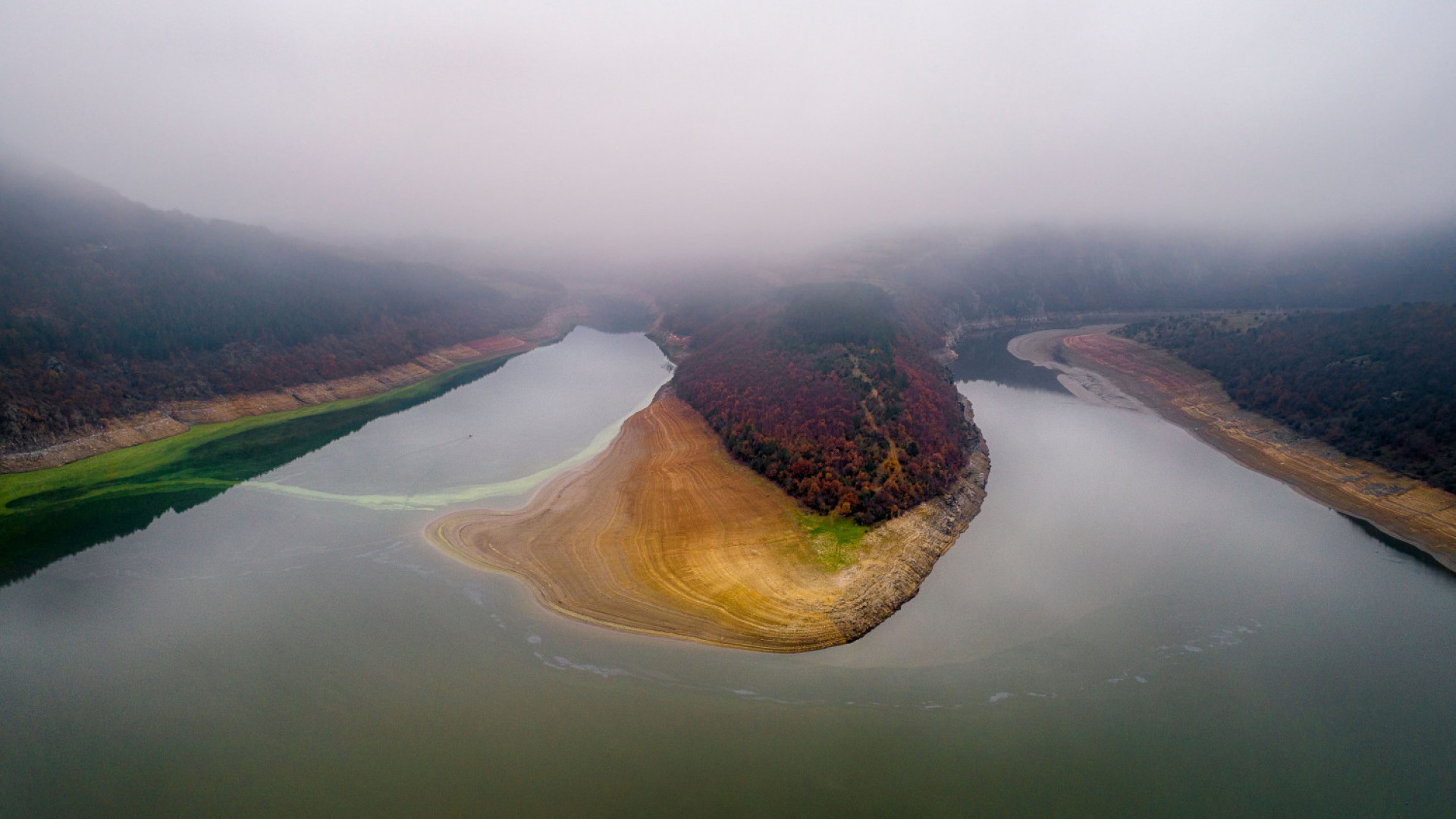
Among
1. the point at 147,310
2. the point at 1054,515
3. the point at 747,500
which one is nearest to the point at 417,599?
the point at 747,500

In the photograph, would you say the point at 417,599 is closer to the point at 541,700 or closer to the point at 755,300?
the point at 541,700

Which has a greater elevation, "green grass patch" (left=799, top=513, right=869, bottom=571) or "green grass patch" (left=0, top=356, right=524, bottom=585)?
"green grass patch" (left=0, top=356, right=524, bottom=585)

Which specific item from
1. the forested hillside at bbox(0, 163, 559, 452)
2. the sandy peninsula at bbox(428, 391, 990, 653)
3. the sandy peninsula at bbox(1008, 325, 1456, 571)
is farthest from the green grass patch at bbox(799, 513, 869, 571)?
the forested hillside at bbox(0, 163, 559, 452)

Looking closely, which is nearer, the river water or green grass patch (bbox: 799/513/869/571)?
the river water

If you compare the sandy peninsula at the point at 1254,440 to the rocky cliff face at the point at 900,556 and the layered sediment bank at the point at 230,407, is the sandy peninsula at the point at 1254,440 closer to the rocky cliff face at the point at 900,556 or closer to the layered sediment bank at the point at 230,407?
the rocky cliff face at the point at 900,556

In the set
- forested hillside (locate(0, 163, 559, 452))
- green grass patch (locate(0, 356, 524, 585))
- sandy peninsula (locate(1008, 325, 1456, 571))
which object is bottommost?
sandy peninsula (locate(1008, 325, 1456, 571))

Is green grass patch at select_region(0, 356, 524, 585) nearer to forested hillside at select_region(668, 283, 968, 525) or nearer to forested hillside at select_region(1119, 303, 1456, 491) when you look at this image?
forested hillside at select_region(668, 283, 968, 525)
